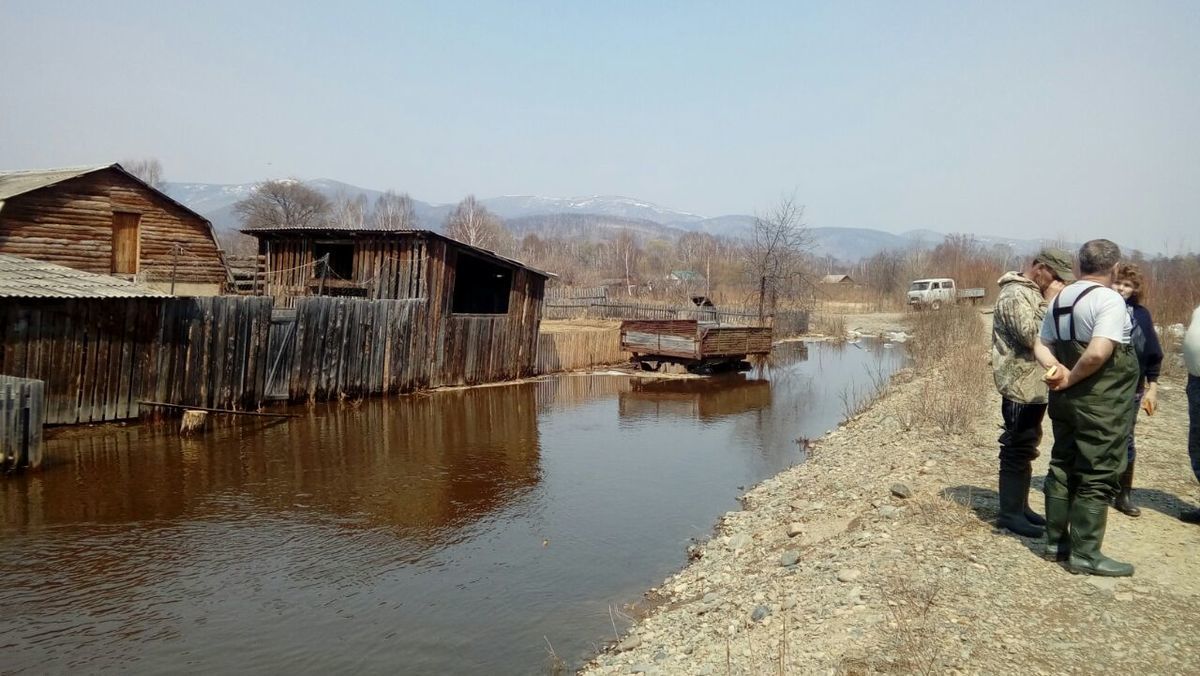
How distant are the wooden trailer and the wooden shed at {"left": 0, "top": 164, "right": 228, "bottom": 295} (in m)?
14.7

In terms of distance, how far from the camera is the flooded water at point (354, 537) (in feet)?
20.2

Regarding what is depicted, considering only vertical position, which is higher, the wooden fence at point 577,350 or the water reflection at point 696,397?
the wooden fence at point 577,350

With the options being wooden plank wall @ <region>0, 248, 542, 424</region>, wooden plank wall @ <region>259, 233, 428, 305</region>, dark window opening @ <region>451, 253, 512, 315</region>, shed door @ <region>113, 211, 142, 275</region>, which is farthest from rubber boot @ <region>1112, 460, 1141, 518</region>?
shed door @ <region>113, 211, 142, 275</region>

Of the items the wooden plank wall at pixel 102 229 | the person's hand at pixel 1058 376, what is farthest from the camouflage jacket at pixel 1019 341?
the wooden plank wall at pixel 102 229

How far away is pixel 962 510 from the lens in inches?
261

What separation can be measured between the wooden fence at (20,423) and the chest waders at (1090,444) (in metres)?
12.2

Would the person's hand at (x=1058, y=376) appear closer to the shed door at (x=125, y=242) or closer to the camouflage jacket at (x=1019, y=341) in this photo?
the camouflage jacket at (x=1019, y=341)

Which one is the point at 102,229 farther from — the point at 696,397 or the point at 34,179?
the point at 696,397

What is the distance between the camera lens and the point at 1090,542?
4996 millimetres

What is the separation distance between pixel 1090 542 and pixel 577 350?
839 inches

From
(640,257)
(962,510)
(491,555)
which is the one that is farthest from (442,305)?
(640,257)

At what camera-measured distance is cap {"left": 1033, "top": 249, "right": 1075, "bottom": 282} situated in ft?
18.7

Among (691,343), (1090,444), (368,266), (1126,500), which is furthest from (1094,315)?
(691,343)

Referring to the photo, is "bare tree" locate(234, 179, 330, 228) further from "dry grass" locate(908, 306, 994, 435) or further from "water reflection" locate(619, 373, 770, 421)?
"dry grass" locate(908, 306, 994, 435)
